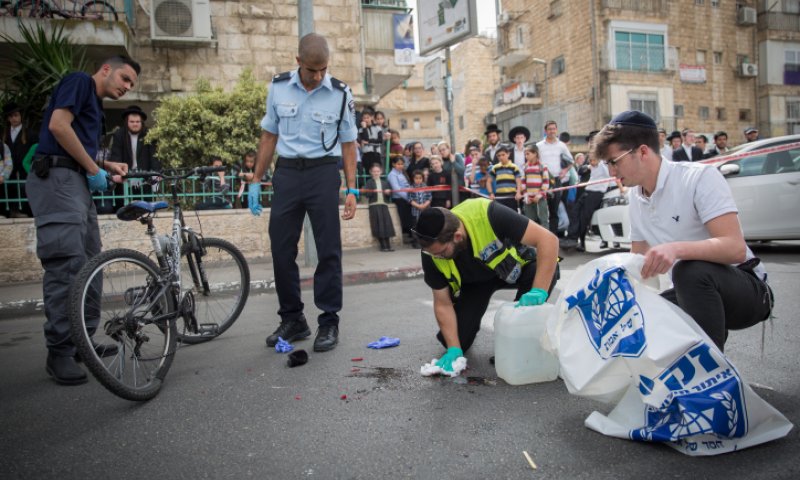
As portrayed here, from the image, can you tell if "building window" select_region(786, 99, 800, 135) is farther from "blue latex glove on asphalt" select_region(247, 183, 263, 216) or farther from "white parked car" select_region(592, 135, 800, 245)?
Result: "blue latex glove on asphalt" select_region(247, 183, 263, 216)

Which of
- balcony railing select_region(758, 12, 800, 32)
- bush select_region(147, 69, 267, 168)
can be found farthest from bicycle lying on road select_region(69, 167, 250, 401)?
balcony railing select_region(758, 12, 800, 32)

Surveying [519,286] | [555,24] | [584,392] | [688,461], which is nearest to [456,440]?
[584,392]

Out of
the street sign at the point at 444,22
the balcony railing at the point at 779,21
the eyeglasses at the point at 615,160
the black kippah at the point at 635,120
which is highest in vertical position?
the balcony railing at the point at 779,21

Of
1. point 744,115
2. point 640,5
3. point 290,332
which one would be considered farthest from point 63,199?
point 744,115

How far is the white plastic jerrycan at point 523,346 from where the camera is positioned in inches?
124

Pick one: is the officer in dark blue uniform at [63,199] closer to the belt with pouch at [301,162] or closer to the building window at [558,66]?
the belt with pouch at [301,162]

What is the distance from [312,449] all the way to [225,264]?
2600 millimetres

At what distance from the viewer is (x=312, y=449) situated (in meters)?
2.44

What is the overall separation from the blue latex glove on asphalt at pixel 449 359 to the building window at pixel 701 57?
3728 centimetres

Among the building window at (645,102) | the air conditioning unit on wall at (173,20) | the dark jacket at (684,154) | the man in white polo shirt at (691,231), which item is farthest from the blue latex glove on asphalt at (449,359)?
the building window at (645,102)

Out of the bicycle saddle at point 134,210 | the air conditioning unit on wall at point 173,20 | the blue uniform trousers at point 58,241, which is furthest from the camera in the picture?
the air conditioning unit on wall at point 173,20

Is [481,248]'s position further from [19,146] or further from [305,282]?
[19,146]

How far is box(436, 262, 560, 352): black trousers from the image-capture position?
3637 millimetres

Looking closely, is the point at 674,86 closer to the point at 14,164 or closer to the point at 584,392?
the point at 14,164
